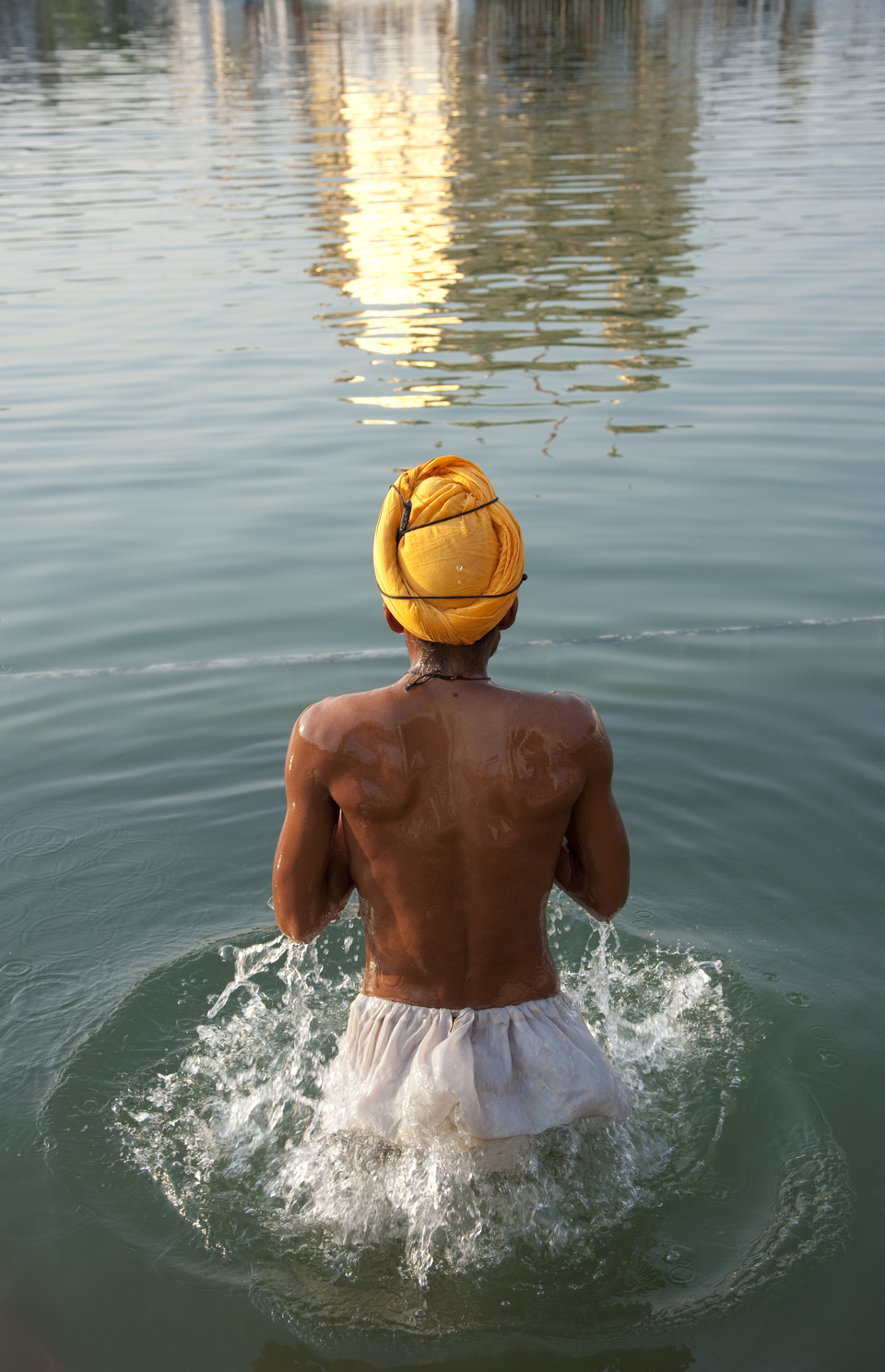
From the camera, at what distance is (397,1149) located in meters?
2.92

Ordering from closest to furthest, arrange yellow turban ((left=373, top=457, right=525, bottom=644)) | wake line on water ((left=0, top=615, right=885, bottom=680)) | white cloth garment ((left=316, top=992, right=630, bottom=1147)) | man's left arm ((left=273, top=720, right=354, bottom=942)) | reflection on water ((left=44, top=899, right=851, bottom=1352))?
yellow turban ((left=373, top=457, right=525, bottom=644)) → man's left arm ((left=273, top=720, right=354, bottom=942)) → white cloth garment ((left=316, top=992, right=630, bottom=1147)) → reflection on water ((left=44, top=899, right=851, bottom=1352)) → wake line on water ((left=0, top=615, right=885, bottom=680))

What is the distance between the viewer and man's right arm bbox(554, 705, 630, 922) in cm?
260

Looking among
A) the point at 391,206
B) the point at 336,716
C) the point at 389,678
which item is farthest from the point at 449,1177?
the point at 391,206

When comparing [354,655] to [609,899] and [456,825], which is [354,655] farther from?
[456,825]

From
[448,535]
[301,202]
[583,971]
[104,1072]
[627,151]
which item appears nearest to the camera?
[448,535]

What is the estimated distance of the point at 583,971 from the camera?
13.9 ft

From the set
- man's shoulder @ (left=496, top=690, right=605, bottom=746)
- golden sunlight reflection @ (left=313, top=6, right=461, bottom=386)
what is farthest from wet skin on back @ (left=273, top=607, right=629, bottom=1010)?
golden sunlight reflection @ (left=313, top=6, right=461, bottom=386)

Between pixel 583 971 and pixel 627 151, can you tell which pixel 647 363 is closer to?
pixel 583 971

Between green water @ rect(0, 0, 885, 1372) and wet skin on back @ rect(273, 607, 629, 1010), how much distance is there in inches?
19.0

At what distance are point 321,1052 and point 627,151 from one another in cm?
2064

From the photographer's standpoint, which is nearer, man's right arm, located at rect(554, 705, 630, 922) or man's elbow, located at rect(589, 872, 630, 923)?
man's right arm, located at rect(554, 705, 630, 922)

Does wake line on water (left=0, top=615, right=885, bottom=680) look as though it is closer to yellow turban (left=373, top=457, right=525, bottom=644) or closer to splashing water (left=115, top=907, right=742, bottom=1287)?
splashing water (left=115, top=907, right=742, bottom=1287)

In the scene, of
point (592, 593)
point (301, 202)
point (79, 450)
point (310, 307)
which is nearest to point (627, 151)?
point (301, 202)

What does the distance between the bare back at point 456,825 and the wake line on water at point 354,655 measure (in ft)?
11.2
